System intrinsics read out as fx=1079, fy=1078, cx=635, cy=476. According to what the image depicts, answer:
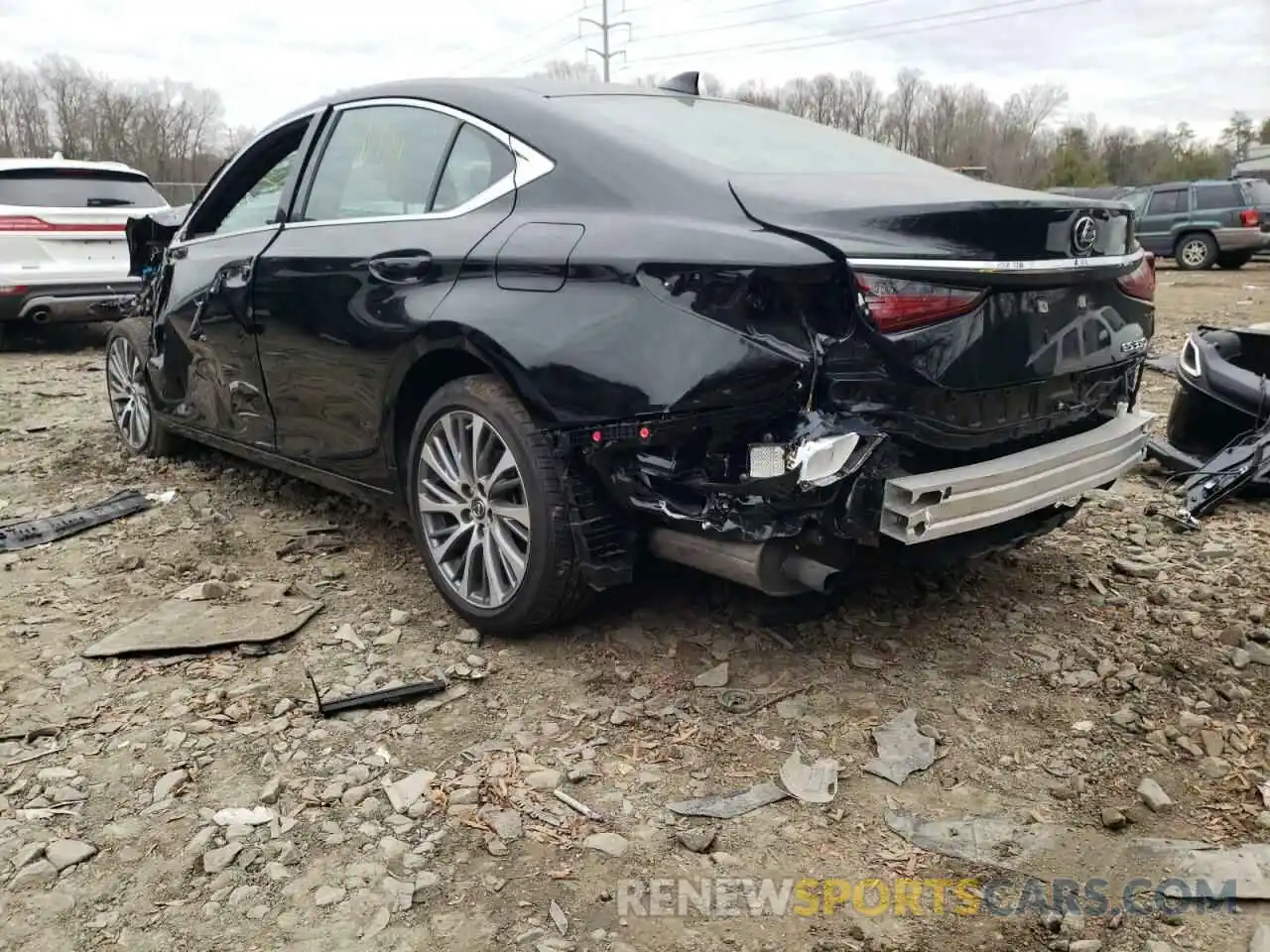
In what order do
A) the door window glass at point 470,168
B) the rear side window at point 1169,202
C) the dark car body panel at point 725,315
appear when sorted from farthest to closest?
the rear side window at point 1169,202 < the door window glass at point 470,168 < the dark car body panel at point 725,315

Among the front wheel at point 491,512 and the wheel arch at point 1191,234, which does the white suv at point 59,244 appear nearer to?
the front wheel at point 491,512

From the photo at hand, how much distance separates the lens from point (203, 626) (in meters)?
3.41

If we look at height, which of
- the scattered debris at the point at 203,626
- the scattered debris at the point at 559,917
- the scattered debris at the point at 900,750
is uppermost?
the scattered debris at the point at 203,626

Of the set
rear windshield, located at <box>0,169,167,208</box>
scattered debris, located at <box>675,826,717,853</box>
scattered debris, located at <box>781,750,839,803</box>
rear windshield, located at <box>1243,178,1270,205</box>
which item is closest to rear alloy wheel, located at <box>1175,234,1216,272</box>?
rear windshield, located at <box>1243,178,1270,205</box>

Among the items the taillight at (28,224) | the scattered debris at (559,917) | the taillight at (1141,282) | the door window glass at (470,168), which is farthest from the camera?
the taillight at (28,224)

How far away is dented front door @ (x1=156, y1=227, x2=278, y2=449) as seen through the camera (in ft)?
13.3

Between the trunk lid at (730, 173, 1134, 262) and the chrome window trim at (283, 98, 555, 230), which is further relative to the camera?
the chrome window trim at (283, 98, 555, 230)

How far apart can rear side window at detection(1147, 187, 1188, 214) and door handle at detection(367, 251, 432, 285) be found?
1911cm

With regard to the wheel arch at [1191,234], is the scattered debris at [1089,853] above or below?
below

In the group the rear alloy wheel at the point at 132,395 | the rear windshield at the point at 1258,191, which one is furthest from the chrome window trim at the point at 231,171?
the rear windshield at the point at 1258,191

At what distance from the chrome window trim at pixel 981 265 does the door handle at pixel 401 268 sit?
1333 mm

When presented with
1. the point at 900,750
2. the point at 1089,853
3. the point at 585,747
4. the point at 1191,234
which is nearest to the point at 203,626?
the point at 585,747

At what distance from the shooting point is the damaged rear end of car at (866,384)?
253 centimetres
